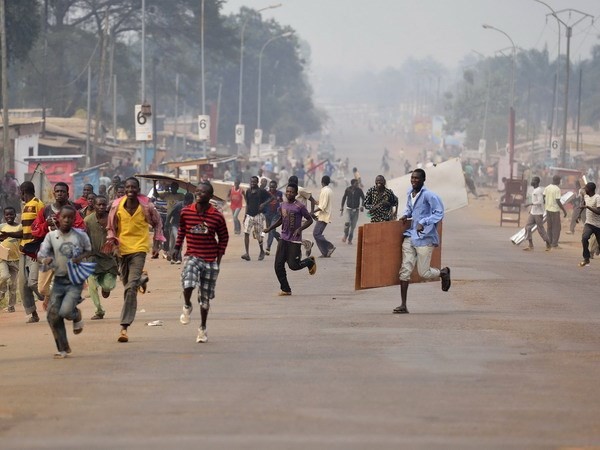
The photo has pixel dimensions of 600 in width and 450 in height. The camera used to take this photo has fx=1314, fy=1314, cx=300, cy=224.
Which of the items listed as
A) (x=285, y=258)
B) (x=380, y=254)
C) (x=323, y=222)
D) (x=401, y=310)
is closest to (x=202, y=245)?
(x=380, y=254)

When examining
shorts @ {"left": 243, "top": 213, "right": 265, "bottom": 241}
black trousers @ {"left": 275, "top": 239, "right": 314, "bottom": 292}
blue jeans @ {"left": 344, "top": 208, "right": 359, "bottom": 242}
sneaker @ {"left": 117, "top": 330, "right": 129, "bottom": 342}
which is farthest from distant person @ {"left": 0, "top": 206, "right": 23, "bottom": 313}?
blue jeans @ {"left": 344, "top": 208, "right": 359, "bottom": 242}

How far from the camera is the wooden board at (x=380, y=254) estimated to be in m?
15.5

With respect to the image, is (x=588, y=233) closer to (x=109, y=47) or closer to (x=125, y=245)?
(x=125, y=245)

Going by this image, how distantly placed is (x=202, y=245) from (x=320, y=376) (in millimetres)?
2535

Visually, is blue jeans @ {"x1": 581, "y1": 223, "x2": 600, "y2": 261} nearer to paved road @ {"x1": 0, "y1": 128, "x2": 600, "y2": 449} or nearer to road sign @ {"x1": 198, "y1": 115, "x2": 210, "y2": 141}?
paved road @ {"x1": 0, "y1": 128, "x2": 600, "y2": 449}

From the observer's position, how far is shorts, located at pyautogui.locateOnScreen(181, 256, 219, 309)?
12648 millimetres

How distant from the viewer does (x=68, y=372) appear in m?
11.1

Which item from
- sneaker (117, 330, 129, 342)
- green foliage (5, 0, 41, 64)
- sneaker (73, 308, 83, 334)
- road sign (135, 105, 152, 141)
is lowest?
sneaker (117, 330, 129, 342)

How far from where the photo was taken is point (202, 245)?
41.5 feet

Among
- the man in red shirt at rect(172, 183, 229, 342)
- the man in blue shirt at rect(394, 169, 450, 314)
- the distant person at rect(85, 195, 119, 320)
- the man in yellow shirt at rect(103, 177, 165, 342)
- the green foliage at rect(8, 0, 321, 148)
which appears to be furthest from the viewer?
the green foliage at rect(8, 0, 321, 148)

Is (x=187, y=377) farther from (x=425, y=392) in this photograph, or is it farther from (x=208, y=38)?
(x=208, y=38)

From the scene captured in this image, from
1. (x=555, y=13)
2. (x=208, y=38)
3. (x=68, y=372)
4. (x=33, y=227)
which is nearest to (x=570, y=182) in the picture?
(x=555, y=13)

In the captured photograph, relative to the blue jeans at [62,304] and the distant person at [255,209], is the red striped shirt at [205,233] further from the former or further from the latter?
the distant person at [255,209]

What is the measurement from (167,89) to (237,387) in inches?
3003
